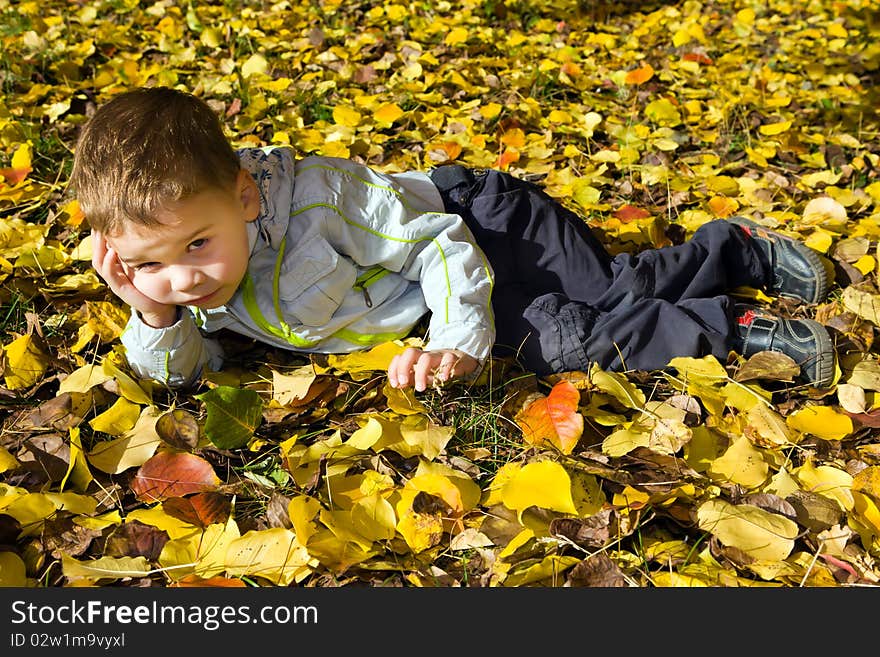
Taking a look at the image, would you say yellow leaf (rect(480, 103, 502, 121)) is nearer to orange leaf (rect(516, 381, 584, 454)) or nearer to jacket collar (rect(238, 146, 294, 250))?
jacket collar (rect(238, 146, 294, 250))

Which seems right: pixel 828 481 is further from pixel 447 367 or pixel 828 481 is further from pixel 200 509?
pixel 200 509

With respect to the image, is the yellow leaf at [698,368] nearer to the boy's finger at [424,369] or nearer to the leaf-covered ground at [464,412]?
the leaf-covered ground at [464,412]

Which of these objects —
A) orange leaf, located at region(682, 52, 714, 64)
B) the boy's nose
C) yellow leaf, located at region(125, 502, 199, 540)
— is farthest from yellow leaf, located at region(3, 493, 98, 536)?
orange leaf, located at region(682, 52, 714, 64)

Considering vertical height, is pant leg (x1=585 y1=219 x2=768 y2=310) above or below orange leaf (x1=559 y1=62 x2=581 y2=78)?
below

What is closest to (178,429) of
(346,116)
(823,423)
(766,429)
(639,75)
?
(766,429)

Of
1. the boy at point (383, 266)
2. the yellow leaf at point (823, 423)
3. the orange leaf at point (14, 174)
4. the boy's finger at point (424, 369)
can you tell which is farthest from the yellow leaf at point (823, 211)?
the orange leaf at point (14, 174)

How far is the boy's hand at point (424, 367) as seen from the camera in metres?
1.61

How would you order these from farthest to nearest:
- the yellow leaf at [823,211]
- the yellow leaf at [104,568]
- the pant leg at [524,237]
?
the yellow leaf at [823,211] → the pant leg at [524,237] → the yellow leaf at [104,568]

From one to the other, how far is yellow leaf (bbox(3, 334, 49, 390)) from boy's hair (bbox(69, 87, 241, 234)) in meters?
0.47

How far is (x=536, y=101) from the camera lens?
2.96 metres

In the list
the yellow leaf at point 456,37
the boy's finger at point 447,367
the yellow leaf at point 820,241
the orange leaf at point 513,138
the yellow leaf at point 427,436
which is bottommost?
the yellow leaf at point 427,436

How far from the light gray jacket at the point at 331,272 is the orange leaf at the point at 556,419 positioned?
155 mm

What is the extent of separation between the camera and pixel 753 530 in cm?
142

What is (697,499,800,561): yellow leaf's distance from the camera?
140cm
